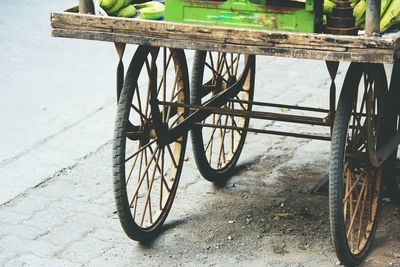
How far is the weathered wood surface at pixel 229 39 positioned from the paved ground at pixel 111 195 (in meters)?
1.13

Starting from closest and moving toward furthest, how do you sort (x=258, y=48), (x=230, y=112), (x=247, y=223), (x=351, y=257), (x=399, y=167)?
(x=258, y=48) < (x=351, y=257) < (x=230, y=112) < (x=247, y=223) < (x=399, y=167)

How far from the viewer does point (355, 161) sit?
4.03 metres

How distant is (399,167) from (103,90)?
2.60 metres

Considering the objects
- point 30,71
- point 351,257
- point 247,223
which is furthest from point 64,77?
point 351,257

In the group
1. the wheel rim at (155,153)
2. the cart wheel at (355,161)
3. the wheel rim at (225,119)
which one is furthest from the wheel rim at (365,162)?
the wheel rim at (155,153)

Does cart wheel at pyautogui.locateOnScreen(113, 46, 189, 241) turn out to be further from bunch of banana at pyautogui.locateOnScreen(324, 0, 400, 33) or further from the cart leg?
bunch of banana at pyautogui.locateOnScreen(324, 0, 400, 33)

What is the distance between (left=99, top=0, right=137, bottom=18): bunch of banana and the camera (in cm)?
371

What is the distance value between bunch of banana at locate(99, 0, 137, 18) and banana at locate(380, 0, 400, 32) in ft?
3.60

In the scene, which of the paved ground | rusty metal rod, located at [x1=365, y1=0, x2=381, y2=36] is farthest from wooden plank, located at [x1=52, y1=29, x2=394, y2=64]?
the paved ground

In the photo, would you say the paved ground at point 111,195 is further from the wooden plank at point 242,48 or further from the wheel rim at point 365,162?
the wooden plank at point 242,48

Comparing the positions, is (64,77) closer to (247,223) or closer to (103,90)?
(103,90)

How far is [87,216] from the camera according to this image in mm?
4570

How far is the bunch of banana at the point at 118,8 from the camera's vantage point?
12.2ft

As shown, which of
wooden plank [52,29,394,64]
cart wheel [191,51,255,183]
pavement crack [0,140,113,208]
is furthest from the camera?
pavement crack [0,140,113,208]
